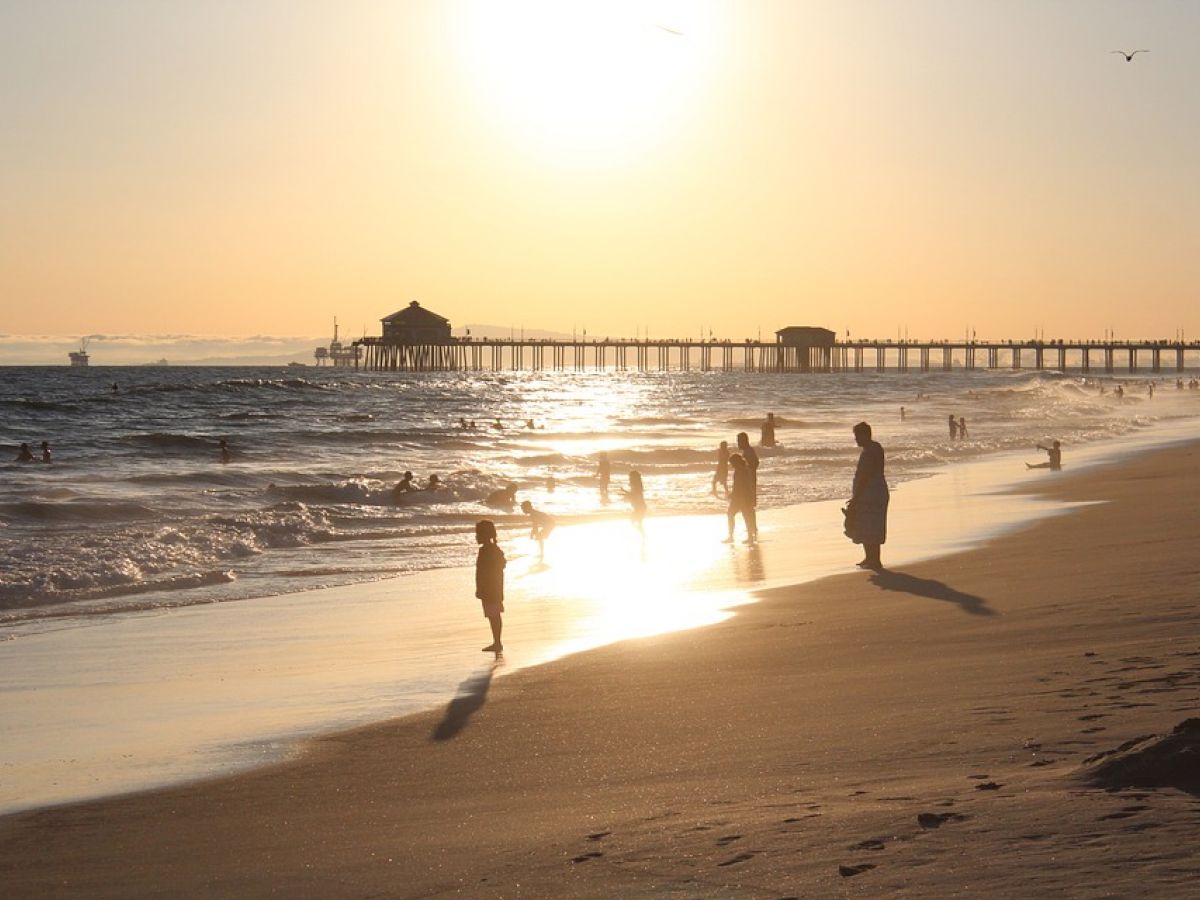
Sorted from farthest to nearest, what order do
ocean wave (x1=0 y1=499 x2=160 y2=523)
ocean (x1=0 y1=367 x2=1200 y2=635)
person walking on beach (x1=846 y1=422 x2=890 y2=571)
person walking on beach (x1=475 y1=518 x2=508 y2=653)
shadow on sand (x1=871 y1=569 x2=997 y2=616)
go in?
ocean wave (x1=0 y1=499 x2=160 y2=523)
ocean (x1=0 y1=367 x2=1200 y2=635)
person walking on beach (x1=846 y1=422 x2=890 y2=571)
person walking on beach (x1=475 y1=518 x2=508 y2=653)
shadow on sand (x1=871 y1=569 x2=997 y2=616)

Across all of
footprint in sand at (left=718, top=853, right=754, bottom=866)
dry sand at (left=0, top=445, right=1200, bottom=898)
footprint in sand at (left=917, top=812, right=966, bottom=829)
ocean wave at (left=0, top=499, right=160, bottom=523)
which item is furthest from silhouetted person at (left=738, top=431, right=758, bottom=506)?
footprint in sand at (left=718, top=853, right=754, bottom=866)

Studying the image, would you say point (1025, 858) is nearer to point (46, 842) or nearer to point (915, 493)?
point (46, 842)

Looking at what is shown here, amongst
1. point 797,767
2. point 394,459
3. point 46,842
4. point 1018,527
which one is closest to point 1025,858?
point 797,767

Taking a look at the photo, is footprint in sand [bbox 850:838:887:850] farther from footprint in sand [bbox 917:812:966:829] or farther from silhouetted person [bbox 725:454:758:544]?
silhouetted person [bbox 725:454:758:544]

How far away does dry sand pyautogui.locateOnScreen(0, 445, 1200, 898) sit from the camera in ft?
13.5

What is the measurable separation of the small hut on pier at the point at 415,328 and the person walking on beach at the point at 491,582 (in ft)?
434

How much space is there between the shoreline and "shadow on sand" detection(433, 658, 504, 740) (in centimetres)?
10

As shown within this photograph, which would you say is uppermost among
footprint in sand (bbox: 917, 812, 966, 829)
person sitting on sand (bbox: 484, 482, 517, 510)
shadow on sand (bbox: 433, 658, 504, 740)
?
footprint in sand (bbox: 917, 812, 966, 829)

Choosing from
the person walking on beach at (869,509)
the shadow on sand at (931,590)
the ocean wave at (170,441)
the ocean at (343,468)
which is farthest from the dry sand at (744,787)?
the ocean wave at (170,441)

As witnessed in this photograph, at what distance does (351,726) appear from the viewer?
7.32m

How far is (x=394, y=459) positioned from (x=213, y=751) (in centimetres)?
3241

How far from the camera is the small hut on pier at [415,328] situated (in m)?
141

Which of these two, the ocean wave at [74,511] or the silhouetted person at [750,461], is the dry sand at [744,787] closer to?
the silhouetted person at [750,461]

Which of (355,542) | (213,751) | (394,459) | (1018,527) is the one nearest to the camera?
(213,751)
